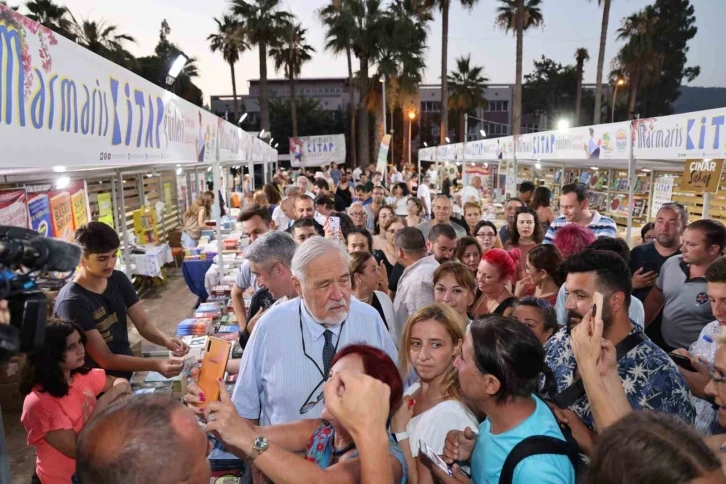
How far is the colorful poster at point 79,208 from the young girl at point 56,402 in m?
5.23

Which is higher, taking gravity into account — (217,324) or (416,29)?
(416,29)

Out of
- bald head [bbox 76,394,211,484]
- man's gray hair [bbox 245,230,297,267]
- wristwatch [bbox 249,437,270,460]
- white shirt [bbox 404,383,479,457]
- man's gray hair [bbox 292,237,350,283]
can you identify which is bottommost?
white shirt [bbox 404,383,479,457]

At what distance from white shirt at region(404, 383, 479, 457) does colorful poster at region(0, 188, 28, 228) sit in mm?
5083

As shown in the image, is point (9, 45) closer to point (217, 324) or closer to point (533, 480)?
point (533, 480)

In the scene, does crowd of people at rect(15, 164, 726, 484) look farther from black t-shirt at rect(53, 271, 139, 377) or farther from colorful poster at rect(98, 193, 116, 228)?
colorful poster at rect(98, 193, 116, 228)

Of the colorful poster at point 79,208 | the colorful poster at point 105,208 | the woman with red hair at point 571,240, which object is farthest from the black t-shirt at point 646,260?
the colorful poster at point 105,208

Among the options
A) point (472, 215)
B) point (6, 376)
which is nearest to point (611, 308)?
point (472, 215)

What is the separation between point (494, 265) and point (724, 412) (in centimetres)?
198

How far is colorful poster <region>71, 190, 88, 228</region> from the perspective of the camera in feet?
23.5

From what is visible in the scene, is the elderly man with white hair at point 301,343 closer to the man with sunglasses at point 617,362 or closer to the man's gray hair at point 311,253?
the man's gray hair at point 311,253

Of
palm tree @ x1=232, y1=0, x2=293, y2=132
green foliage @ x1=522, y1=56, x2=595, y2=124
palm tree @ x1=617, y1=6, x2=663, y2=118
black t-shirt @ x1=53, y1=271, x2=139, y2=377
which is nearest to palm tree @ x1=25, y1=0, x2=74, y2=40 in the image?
palm tree @ x1=232, y1=0, x2=293, y2=132

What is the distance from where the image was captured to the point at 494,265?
3.77m

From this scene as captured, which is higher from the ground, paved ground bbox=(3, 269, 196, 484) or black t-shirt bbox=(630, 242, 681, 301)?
black t-shirt bbox=(630, 242, 681, 301)

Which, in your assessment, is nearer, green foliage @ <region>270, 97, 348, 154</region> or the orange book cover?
the orange book cover
